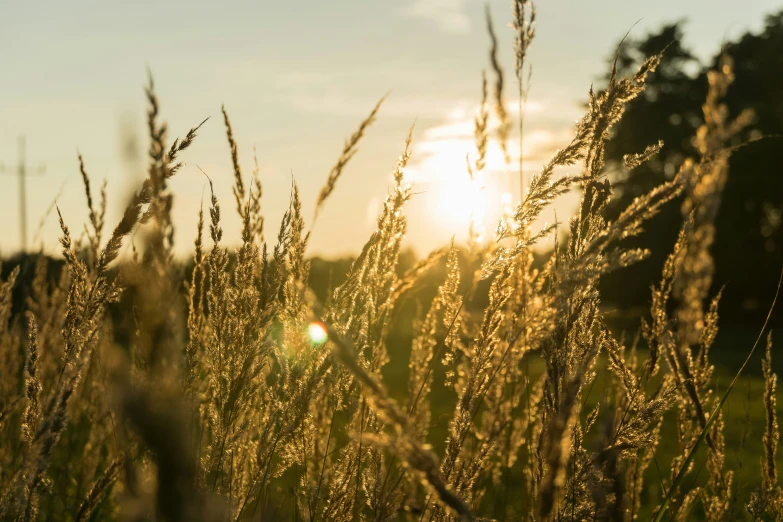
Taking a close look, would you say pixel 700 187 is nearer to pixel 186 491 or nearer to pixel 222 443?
pixel 186 491

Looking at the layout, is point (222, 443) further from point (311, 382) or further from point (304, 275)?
point (304, 275)

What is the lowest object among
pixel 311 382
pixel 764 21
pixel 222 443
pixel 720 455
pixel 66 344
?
pixel 720 455

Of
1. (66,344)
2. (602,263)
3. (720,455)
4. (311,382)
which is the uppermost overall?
(602,263)

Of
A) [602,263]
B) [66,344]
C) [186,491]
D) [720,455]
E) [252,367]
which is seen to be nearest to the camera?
[186,491]

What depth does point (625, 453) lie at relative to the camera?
6.00 feet

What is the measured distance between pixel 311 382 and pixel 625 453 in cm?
82

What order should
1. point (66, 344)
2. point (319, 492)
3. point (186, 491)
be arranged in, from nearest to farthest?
1. point (186, 491)
2. point (66, 344)
3. point (319, 492)

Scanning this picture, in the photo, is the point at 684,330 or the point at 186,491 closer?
the point at 186,491

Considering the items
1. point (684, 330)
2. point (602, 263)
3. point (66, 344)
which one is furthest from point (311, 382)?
point (684, 330)

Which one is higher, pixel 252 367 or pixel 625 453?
pixel 252 367

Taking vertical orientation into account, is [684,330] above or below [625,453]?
above

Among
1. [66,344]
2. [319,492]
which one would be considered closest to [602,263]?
[319,492]

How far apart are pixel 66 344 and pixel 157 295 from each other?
3.55ft

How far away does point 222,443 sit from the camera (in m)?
1.84
